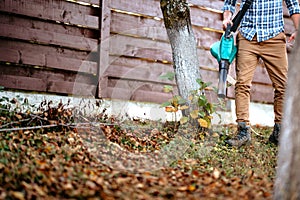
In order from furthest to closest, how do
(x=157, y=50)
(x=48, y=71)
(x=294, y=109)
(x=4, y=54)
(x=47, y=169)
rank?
1. (x=157, y=50)
2. (x=48, y=71)
3. (x=4, y=54)
4. (x=47, y=169)
5. (x=294, y=109)

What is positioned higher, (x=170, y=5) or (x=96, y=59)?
(x=170, y=5)

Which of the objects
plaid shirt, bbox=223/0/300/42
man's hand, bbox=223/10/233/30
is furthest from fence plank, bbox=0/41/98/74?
plaid shirt, bbox=223/0/300/42

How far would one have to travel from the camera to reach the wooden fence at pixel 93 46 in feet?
16.4

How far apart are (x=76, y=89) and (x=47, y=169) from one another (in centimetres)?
303

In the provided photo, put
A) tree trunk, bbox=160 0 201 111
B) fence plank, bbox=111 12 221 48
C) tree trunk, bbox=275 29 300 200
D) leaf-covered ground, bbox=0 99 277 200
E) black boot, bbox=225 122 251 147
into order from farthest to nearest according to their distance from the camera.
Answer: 1. fence plank, bbox=111 12 221 48
2. tree trunk, bbox=160 0 201 111
3. black boot, bbox=225 122 251 147
4. leaf-covered ground, bbox=0 99 277 200
5. tree trunk, bbox=275 29 300 200

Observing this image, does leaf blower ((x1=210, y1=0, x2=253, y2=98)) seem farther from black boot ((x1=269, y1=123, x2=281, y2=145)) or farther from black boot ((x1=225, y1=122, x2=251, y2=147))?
black boot ((x1=269, y1=123, x2=281, y2=145))

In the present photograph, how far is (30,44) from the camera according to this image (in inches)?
200

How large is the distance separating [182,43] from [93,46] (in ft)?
5.58

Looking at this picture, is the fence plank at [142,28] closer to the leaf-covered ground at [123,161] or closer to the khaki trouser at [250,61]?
the leaf-covered ground at [123,161]

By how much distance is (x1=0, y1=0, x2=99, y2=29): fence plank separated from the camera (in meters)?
4.92

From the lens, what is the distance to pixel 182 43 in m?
4.15

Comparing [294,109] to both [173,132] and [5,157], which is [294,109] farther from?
[173,132]

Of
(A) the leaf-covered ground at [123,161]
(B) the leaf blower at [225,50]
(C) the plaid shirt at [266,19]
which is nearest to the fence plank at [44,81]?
(A) the leaf-covered ground at [123,161]

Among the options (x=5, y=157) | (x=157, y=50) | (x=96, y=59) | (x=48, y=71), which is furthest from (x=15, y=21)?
(x=5, y=157)
